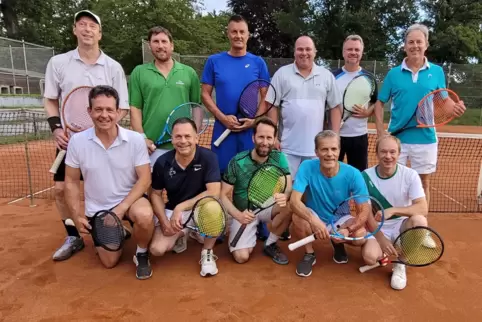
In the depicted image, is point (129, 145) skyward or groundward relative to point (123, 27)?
groundward

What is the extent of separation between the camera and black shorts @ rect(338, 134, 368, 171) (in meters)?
3.61

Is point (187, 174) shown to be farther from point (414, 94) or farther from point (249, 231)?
point (414, 94)

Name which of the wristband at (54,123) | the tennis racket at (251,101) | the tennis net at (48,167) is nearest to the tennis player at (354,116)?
the tennis racket at (251,101)

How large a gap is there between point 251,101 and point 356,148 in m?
1.14

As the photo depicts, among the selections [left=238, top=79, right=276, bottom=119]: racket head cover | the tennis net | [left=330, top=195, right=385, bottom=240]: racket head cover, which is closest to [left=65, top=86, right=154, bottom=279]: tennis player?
[left=238, top=79, right=276, bottom=119]: racket head cover

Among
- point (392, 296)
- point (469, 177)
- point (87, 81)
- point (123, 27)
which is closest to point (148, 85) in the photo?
point (87, 81)

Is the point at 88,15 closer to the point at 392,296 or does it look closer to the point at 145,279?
the point at 145,279

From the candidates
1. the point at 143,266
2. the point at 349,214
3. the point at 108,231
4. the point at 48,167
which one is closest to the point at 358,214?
the point at 349,214

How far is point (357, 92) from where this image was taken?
3461 millimetres

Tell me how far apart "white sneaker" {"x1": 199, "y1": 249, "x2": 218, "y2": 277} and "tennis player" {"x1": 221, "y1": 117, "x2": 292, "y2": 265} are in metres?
0.23

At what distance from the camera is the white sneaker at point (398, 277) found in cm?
263

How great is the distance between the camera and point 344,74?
11.8ft

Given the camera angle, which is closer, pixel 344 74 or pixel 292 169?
pixel 292 169

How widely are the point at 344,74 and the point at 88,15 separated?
7.62 feet
